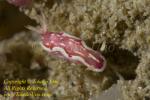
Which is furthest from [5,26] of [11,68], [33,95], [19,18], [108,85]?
[108,85]

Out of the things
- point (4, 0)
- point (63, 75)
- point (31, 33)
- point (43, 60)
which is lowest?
point (63, 75)

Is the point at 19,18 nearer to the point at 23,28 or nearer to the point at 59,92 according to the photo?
the point at 23,28

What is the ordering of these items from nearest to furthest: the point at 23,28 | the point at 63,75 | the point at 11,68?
the point at 63,75 < the point at 11,68 < the point at 23,28

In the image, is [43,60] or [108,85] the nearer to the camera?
[108,85]

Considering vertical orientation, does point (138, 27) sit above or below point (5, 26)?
below

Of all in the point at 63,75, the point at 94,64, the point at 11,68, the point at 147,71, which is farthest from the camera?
the point at 11,68
